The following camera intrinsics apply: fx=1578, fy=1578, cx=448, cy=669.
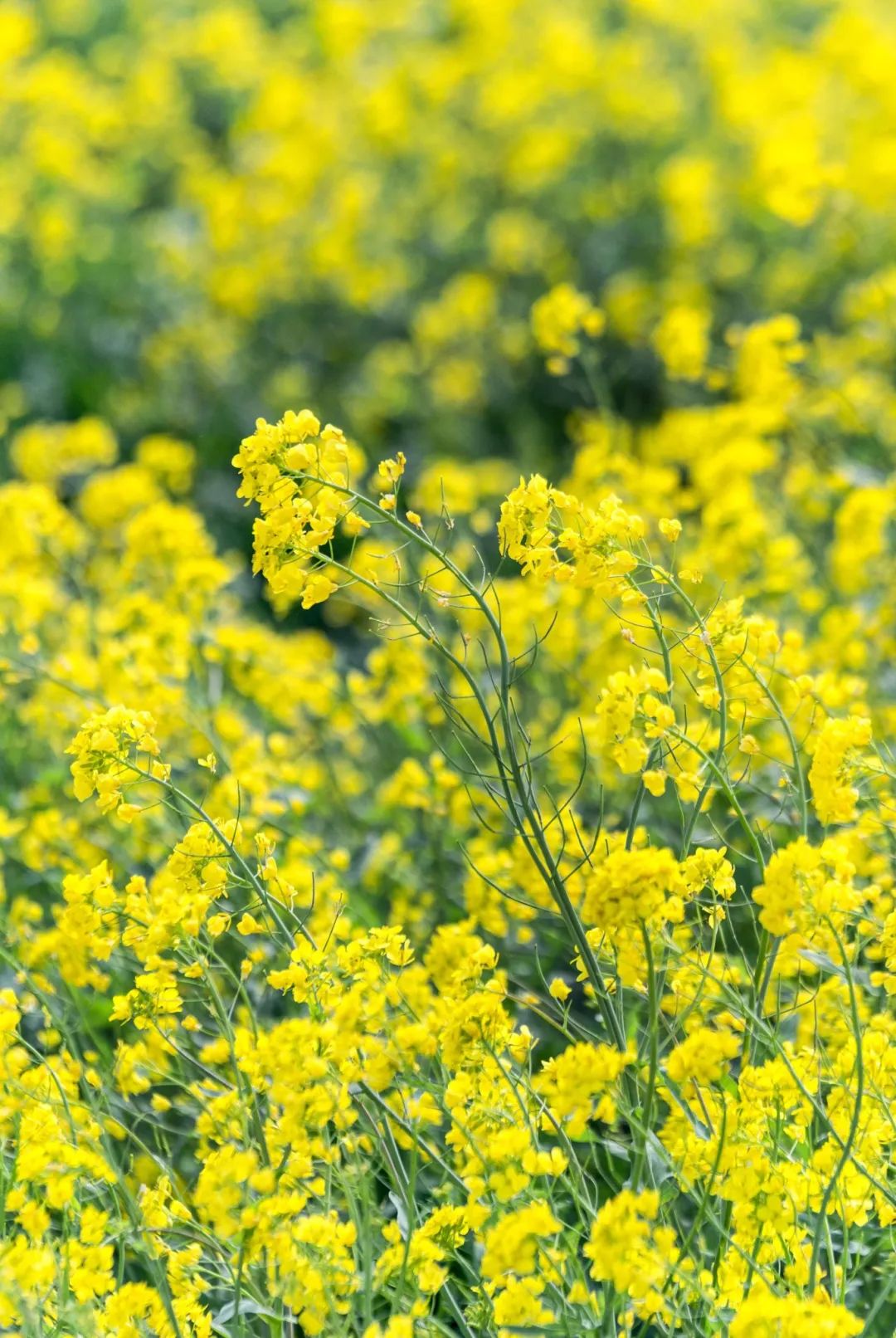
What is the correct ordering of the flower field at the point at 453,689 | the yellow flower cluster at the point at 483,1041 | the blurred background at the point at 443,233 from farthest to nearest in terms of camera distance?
the blurred background at the point at 443,233 < the flower field at the point at 453,689 < the yellow flower cluster at the point at 483,1041

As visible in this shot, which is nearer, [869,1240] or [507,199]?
[869,1240]

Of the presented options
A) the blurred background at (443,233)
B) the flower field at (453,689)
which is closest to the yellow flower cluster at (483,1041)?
the flower field at (453,689)

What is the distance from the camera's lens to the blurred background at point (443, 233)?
6609mm

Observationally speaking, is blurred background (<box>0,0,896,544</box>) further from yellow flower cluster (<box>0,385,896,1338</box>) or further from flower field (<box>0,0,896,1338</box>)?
yellow flower cluster (<box>0,385,896,1338</box>)

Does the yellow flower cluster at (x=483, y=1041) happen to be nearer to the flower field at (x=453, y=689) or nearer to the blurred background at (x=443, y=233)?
the flower field at (x=453, y=689)

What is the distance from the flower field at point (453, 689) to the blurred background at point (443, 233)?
30 millimetres

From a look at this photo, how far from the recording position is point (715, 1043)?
1859 mm

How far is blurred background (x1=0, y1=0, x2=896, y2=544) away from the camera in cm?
661

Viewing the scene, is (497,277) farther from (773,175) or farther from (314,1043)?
(314,1043)

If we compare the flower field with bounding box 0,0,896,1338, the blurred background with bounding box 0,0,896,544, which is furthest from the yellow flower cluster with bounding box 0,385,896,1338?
the blurred background with bounding box 0,0,896,544

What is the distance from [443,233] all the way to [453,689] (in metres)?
3.86

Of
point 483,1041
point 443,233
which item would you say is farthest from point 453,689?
point 443,233

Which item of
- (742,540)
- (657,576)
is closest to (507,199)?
(742,540)

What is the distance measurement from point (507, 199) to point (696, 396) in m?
1.44
